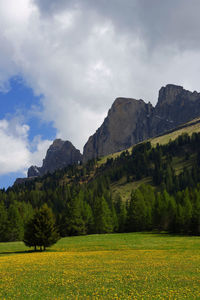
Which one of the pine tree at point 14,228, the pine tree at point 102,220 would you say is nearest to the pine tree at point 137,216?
the pine tree at point 102,220

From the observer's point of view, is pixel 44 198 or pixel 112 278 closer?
pixel 112 278

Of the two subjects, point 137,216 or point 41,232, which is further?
point 137,216

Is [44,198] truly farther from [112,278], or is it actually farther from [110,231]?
[112,278]

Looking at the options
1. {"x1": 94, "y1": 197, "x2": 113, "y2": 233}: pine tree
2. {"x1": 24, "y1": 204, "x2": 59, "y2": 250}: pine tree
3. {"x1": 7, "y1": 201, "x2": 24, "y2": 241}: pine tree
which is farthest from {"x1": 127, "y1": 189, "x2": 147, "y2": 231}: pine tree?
{"x1": 24, "y1": 204, "x2": 59, "y2": 250}: pine tree

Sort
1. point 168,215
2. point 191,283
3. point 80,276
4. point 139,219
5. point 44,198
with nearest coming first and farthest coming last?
point 191,283, point 80,276, point 168,215, point 139,219, point 44,198

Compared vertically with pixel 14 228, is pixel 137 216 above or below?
above

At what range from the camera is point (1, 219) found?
8962 cm

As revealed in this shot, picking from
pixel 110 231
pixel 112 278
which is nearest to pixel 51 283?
pixel 112 278

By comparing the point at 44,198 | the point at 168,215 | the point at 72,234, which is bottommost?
the point at 72,234

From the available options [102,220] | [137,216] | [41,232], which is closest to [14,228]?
[102,220]

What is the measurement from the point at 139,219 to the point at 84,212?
20984mm

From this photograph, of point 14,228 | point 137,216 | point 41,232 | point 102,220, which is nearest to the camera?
point 41,232

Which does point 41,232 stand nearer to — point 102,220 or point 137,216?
point 102,220

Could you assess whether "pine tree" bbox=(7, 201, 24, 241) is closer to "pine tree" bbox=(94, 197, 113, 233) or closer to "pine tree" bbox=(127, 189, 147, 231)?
"pine tree" bbox=(94, 197, 113, 233)
